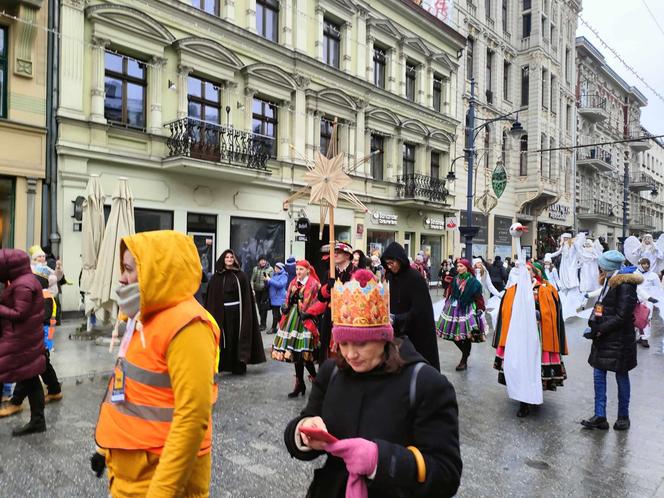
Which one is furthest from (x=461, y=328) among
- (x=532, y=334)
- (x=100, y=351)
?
(x=100, y=351)

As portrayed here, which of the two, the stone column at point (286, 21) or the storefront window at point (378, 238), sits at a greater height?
the stone column at point (286, 21)

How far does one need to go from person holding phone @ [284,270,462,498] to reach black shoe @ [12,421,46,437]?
397 cm

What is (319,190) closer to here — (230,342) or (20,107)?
(230,342)

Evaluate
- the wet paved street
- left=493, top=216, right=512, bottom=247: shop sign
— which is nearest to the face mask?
the wet paved street

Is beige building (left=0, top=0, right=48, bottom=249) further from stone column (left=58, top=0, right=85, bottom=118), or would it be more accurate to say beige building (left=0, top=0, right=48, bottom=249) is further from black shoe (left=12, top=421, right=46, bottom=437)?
black shoe (left=12, top=421, right=46, bottom=437)

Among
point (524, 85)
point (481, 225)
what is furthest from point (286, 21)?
point (524, 85)

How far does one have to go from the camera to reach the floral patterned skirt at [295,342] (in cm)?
623

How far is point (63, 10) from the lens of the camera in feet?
40.3

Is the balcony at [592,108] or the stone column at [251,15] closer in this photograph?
the stone column at [251,15]

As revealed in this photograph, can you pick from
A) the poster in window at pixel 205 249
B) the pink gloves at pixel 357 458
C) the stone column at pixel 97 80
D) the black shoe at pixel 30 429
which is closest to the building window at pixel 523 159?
the poster in window at pixel 205 249

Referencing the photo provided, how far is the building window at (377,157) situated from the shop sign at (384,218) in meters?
1.65

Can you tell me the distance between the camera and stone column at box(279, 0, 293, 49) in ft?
57.3

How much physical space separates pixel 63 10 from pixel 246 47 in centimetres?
568

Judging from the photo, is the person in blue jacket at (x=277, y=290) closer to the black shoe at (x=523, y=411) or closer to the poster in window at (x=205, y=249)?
the poster in window at (x=205, y=249)
